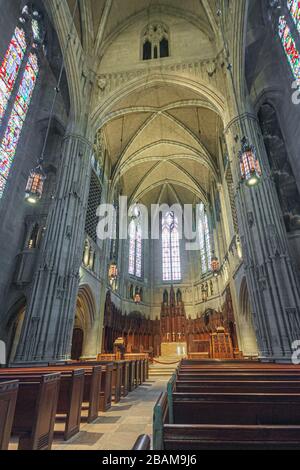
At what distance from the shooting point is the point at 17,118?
414 inches

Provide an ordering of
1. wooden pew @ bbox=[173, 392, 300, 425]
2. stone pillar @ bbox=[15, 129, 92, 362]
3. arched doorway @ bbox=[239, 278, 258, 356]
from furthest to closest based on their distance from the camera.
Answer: arched doorway @ bbox=[239, 278, 258, 356] < stone pillar @ bbox=[15, 129, 92, 362] < wooden pew @ bbox=[173, 392, 300, 425]

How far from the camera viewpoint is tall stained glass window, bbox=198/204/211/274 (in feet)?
72.0

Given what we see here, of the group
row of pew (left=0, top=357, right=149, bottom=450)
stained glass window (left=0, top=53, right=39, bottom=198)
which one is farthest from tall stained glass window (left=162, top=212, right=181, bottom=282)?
row of pew (left=0, top=357, right=149, bottom=450)

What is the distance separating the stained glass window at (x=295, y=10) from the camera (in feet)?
25.4

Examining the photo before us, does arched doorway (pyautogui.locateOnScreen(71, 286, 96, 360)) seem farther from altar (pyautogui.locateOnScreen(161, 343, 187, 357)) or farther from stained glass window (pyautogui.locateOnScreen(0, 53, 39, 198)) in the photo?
stained glass window (pyautogui.locateOnScreen(0, 53, 39, 198))

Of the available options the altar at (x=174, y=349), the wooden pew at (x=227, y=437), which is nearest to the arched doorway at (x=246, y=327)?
the altar at (x=174, y=349)

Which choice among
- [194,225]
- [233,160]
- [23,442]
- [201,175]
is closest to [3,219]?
[23,442]

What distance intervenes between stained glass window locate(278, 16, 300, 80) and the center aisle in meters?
10.8

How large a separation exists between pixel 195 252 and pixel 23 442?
73.8ft

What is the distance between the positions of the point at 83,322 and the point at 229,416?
1390 centimetres

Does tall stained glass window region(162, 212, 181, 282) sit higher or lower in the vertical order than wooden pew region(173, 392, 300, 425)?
higher

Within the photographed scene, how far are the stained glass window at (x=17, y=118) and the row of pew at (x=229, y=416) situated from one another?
34.4 feet

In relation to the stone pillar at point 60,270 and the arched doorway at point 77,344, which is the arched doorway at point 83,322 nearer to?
the arched doorway at point 77,344

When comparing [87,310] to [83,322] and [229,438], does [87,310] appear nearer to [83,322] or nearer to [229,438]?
[83,322]
